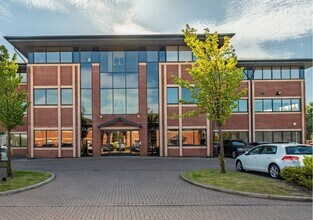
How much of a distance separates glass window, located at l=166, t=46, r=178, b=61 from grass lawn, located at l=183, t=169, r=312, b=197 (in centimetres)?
1739

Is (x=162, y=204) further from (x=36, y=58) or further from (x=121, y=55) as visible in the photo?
(x=36, y=58)

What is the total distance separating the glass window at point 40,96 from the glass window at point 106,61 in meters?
5.82

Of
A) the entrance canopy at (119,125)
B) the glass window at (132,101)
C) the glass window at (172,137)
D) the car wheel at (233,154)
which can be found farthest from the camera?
the glass window at (132,101)

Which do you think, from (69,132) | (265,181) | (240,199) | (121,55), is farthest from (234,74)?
(69,132)

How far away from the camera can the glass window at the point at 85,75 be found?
101 ft

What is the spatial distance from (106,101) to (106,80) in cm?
198

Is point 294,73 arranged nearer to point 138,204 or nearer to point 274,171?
point 274,171

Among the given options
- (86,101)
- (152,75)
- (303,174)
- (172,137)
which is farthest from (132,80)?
(303,174)

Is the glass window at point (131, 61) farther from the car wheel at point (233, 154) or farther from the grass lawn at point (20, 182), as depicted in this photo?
the grass lawn at point (20, 182)

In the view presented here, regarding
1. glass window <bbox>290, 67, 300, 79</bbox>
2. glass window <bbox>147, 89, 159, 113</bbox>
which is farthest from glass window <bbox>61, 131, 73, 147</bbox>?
glass window <bbox>290, 67, 300, 79</bbox>

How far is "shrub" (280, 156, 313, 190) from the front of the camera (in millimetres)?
10758

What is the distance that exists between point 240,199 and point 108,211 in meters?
4.20

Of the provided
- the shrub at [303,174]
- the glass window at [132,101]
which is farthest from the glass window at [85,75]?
the shrub at [303,174]

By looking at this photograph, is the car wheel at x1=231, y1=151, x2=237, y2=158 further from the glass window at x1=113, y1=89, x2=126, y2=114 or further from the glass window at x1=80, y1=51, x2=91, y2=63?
the glass window at x1=80, y1=51, x2=91, y2=63
